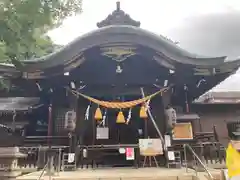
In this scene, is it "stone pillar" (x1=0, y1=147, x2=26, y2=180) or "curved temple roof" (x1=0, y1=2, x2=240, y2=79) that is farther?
"curved temple roof" (x1=0, y1=2, x2=240, y2=79)

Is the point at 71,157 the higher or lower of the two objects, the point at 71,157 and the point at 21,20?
the lower

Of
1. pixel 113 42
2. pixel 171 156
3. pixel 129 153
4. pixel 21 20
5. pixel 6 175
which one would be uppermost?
pixel 21 20

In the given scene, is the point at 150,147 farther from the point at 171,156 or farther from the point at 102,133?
the point at 102,133

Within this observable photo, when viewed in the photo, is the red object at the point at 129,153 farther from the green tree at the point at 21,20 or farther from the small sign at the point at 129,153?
the green tree at the point at 21,20

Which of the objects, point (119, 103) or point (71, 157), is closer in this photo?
point (71, 157)

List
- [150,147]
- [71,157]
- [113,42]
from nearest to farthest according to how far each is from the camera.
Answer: [150,147], [71,157], [113,42]

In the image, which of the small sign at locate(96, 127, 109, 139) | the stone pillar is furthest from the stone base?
the small sign at locate(96, 127, 109, 139)

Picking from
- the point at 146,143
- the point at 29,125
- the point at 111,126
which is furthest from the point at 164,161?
the point at 29,125

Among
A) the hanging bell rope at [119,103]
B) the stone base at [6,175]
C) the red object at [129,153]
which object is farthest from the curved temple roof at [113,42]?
the stone base at [6,175]

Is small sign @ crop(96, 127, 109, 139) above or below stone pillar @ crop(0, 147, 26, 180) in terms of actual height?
above

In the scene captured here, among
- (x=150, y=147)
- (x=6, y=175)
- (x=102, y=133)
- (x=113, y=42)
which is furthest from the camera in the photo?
(x=102, y=133)

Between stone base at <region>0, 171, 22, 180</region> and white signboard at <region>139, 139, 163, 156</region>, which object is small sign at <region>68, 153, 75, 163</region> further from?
stone base at <region>0, 171, 22, 180</region>

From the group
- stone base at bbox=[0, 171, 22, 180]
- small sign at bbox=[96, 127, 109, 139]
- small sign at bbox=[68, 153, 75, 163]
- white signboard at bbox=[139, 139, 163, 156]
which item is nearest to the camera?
stone base at bbox=[0, 171, 22, 180]

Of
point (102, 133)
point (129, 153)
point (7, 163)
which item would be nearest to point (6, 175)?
point (7, 163)
